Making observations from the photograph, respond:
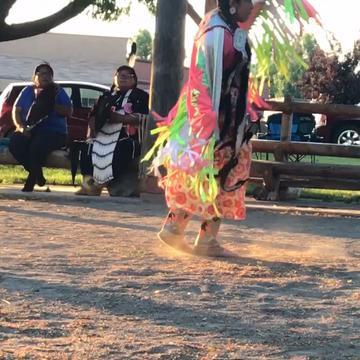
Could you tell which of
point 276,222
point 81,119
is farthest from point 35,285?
point 81,119

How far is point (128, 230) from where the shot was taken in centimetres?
695

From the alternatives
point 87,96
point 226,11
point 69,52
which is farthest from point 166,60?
point 69,52

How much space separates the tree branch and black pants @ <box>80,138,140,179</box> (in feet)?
45.3

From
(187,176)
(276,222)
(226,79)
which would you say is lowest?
(276,222)

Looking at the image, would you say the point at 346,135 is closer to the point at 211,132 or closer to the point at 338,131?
the point at 338,131

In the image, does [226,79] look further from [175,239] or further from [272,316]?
[272,316]

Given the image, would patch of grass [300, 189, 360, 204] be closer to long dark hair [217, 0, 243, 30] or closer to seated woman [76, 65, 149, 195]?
seated woman [76, 65, 149, 195]

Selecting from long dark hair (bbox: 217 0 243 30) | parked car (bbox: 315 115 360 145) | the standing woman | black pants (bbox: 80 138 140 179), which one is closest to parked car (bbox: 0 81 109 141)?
black pants (bbox: 80 138 140 179)

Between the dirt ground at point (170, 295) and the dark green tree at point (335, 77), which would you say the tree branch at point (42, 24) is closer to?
the dirt ground at point (170, 295)

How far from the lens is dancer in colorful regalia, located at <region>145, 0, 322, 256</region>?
5.50 metres

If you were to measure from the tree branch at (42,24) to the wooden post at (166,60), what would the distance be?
14.2m

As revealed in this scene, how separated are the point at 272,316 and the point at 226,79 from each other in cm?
196

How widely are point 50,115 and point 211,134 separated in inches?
181

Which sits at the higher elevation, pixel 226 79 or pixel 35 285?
pixel 226 79
